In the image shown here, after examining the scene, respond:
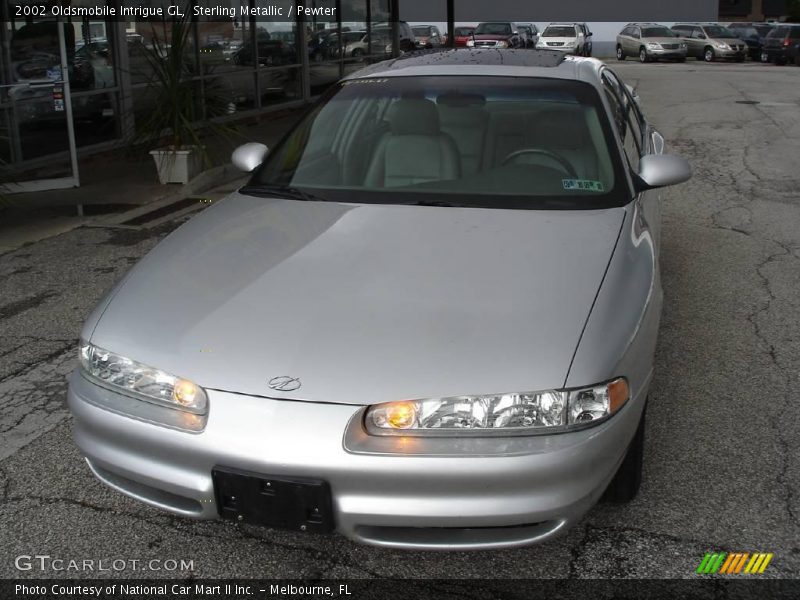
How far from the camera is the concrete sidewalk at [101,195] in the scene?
296 inches

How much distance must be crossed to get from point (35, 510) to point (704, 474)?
8.08 feet

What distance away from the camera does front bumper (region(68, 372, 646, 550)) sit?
2342 mm

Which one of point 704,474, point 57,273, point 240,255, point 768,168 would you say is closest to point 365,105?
point 240,255

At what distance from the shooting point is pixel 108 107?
10688 mm

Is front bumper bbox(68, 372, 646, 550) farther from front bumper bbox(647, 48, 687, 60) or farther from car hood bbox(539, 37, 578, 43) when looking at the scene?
car hood bbox(539, 37, 578, 43)

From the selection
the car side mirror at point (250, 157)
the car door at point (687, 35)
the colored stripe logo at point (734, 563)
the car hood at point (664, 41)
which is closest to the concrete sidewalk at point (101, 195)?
the car side mirror at point (250, 157)

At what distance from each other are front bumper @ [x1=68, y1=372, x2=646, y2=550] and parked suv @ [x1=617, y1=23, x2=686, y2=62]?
109 ft

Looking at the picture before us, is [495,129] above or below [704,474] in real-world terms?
above

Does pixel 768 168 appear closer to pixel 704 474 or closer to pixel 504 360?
pixel 704 474

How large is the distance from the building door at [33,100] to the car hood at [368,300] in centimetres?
610

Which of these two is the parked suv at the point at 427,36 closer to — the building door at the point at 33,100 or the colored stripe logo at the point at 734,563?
the building door at the point at 33,100

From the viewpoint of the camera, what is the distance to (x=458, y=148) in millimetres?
3873

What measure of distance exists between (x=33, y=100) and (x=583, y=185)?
23.7 feet

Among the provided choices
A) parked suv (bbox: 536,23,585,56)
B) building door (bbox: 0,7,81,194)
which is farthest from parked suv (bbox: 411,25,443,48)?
building door (bbox: 0,7,81,194)
